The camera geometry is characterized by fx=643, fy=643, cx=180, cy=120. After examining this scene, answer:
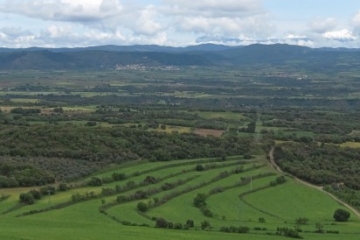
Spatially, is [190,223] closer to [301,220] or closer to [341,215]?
[301,220]

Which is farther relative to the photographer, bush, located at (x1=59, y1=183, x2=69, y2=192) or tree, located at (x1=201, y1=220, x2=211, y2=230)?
bush, located at (x1=59, y1=183, x2=69, y2=192)

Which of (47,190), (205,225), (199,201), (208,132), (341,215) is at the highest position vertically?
(205,225)

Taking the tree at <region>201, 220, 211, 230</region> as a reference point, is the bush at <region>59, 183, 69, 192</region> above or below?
below

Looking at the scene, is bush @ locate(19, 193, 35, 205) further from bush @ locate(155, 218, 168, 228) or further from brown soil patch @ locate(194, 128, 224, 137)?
brown soil patch @ locate(194, 128, 224, 137)

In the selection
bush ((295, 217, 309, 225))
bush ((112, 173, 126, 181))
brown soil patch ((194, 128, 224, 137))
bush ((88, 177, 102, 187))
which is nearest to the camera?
bush ((295, 217, 309, 225))

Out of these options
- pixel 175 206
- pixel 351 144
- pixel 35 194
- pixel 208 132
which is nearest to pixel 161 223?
pixel 175 206

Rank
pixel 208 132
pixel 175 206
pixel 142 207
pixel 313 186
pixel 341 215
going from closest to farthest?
pixel 341 215 → pixel 142 207 → pixel 175 206 → pixel 313 186 → pixel 208 132

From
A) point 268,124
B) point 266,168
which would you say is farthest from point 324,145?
point 268,124

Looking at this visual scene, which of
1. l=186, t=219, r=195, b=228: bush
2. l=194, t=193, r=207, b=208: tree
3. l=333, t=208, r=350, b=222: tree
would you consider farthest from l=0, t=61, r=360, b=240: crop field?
l=333, t=208, r=350, b=222: tree

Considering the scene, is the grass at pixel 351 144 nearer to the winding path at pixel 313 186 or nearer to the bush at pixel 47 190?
the winding path at pixel 313 186

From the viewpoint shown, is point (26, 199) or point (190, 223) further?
point (26, 199)
